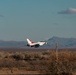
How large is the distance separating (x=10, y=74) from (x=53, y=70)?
5862 mm

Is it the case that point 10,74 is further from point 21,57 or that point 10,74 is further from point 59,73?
point 21,57

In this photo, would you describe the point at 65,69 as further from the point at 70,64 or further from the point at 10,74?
the point at 10,74

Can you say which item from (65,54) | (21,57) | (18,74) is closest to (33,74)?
(18,74)

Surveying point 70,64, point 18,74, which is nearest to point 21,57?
point 18,74

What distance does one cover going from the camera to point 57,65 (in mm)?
30234

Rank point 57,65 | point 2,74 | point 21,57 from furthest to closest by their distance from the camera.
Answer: point 21,57 < point 2,74 < point 57,65

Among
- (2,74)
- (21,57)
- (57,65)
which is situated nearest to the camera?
(57,65)

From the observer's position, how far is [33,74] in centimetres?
→ 3509

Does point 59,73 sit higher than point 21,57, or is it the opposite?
point 21,57

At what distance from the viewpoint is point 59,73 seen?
99.7ft

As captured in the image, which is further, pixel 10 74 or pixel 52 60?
pixel 10 74

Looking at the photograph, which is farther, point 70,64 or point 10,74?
point 10,74

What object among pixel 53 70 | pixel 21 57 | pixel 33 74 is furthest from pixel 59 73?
pixel 21 57

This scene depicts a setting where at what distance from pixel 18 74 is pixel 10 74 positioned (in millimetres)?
717
